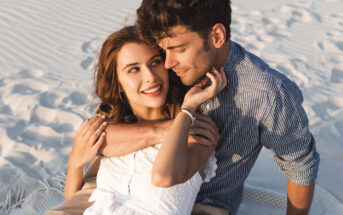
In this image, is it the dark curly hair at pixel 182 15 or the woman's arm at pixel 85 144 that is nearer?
the dark curly hair at pixel 182 15

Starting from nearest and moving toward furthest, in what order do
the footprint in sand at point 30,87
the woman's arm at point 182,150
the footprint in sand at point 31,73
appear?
the woman's arm at point 182,150 → the footprint in sand at point 30,87 → the footprint in sand at point 31,73

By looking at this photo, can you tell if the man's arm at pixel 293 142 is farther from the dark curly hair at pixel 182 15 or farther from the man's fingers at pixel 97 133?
the man's fingers at pixel 97 133

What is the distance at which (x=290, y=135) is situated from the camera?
277cm

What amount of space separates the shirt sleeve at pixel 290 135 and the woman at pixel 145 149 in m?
0.36

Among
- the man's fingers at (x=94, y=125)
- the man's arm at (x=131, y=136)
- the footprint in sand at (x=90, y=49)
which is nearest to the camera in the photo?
the man's arm at (x=131, y=136)

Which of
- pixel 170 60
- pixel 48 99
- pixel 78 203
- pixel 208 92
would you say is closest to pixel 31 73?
pixel 48 99

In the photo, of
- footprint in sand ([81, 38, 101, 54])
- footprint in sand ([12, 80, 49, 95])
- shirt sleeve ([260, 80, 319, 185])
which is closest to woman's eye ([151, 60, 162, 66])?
shirt sleeve ([260, 80, 319, 185])

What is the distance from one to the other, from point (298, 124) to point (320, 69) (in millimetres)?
4132

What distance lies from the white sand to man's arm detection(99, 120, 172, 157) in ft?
4.33

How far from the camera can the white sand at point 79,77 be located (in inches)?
163

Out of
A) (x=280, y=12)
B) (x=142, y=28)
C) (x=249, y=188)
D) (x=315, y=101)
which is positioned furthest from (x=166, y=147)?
(x=280, y=12)

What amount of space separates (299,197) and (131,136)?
1.26m

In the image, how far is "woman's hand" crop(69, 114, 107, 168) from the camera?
307 cm

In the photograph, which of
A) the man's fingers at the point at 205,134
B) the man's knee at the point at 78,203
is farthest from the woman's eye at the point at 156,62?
the man's knee at the point at 78,203
